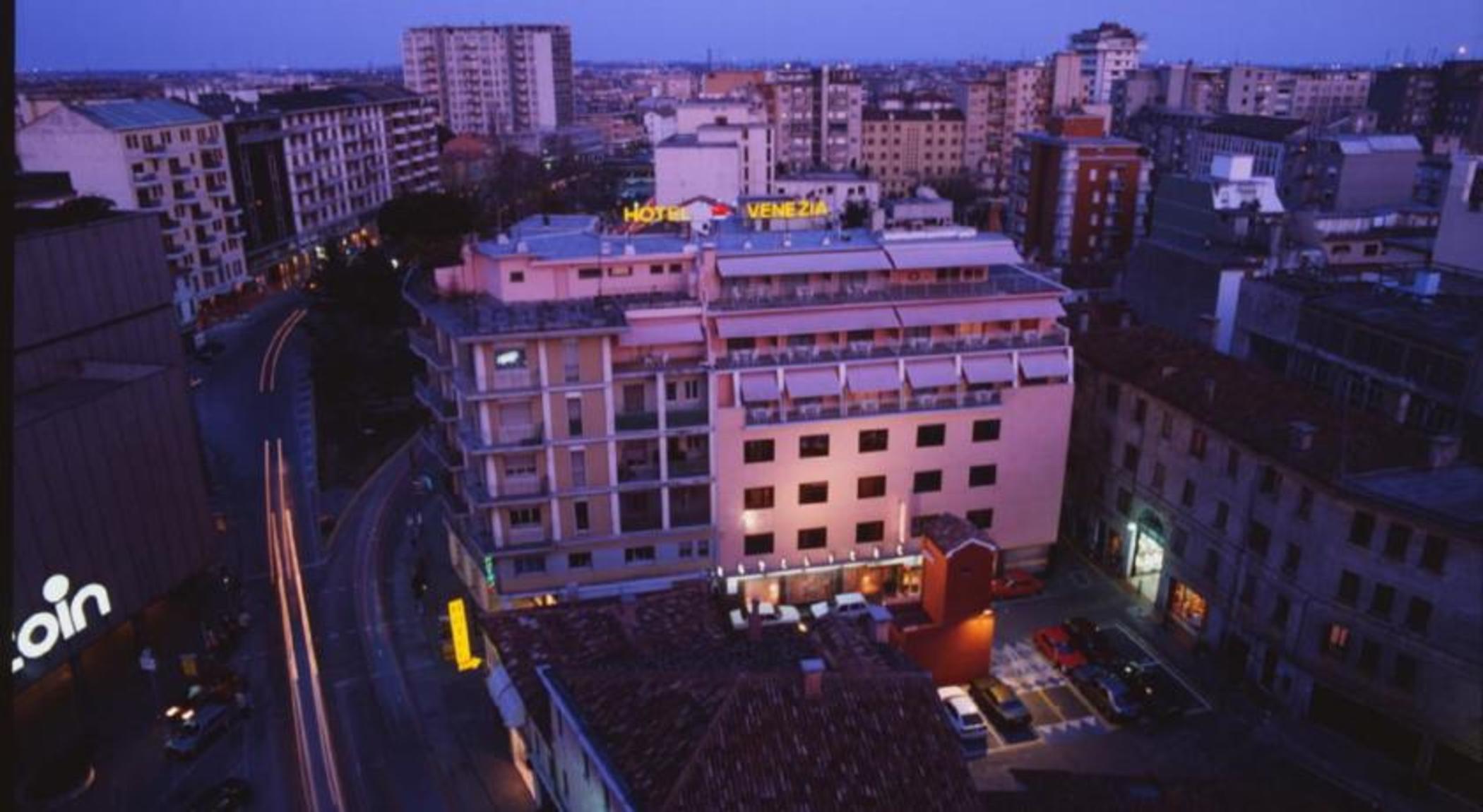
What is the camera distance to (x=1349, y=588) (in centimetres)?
3869

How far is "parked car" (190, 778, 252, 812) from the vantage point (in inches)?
1446

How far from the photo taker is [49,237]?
4338 centimetres

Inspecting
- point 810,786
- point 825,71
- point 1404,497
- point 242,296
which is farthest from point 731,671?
point 825,71

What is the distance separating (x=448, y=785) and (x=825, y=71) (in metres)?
153

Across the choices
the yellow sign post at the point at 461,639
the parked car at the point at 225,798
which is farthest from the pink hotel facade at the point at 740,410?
the parked car at the point at 225,798

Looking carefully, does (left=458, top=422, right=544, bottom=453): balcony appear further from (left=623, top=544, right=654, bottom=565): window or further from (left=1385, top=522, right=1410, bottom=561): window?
(left=1385, top=522, right=1410, bottom=561): window

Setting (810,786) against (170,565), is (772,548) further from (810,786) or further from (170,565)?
(170,565)

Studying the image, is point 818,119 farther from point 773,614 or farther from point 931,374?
point 773,614

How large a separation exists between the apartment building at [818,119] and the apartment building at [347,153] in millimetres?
57897

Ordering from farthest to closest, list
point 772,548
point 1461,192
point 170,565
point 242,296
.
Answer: point 242,296
point 1461,192
point 772,548
point 170,565

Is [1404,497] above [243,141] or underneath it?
underneath

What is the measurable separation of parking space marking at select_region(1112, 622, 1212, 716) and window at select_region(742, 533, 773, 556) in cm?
1667

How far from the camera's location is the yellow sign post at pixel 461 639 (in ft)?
146

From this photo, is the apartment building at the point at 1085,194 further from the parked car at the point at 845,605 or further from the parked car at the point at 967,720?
the parked car at the point at 967,720
